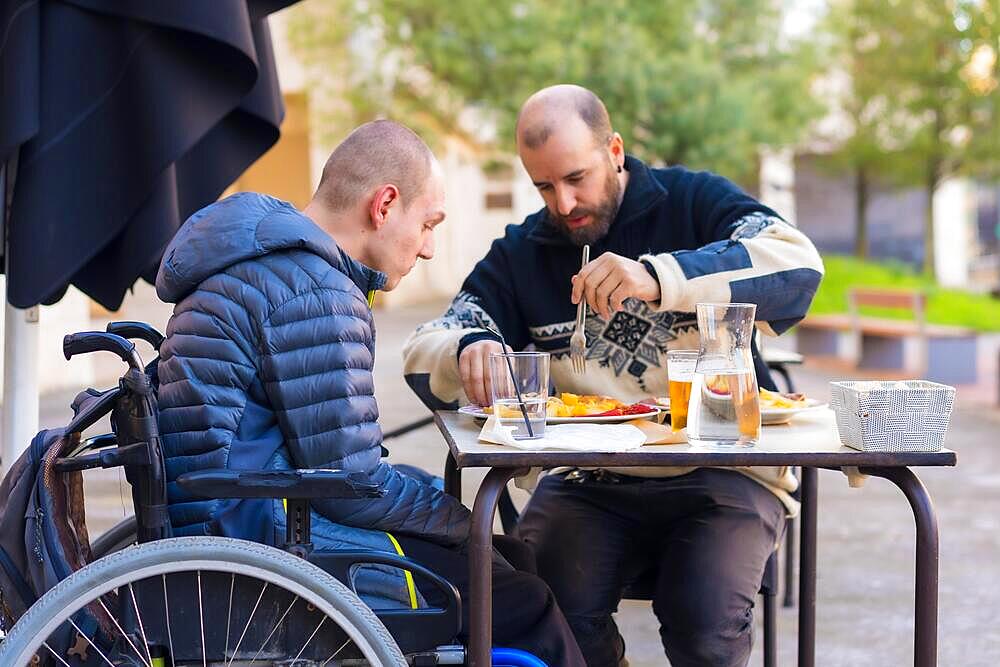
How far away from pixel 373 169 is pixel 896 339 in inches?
437

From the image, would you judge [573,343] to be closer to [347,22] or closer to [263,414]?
[263,414]

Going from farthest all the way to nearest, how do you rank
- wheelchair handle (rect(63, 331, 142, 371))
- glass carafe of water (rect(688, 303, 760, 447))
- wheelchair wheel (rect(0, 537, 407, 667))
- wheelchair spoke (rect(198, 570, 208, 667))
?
glass carafe of water (rect(688, 303, 760, 447))
wheelchair handle (rect(63, 331, 142, 371))
wheelchair spoke (rect(198, 570, 208, 667))
wheelchair wheel (rect(0, 537, 407, 667))

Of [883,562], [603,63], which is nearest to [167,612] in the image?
[883,562]

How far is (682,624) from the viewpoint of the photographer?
283 centimetres

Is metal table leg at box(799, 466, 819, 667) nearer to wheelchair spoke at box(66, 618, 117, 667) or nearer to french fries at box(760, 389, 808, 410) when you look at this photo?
french fries at box(760, 389, 808, 410)

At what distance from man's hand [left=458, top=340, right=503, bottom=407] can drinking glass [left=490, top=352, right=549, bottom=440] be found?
1.48 ft

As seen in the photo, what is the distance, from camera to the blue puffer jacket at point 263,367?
2.22 metres

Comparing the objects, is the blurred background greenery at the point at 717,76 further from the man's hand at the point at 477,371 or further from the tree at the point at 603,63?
the man's hand at the point at 477,371

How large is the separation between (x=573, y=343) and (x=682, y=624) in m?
0.76

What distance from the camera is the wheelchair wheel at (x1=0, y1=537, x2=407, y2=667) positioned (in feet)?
6.66

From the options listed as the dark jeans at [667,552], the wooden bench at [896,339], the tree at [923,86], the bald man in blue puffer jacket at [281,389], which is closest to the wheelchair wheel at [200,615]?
the bald man in blue puffer jacket at [281,389]

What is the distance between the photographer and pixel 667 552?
3.01 meters

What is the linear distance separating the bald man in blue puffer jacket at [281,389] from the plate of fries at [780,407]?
0.64 meters

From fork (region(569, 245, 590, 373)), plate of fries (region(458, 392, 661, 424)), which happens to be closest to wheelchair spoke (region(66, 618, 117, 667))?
plate of fries (region(458, 392, 661, 424))
